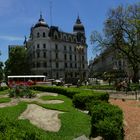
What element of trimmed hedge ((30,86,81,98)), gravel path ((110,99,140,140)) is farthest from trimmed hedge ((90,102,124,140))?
Answer: trimmed hedge ((30,86,81,98))

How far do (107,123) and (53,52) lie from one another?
10156 centimetres

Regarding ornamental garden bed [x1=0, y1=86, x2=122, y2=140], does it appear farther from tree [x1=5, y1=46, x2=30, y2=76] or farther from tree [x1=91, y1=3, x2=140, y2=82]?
tree [x1=5, y1=46, x2=30, y2=76]

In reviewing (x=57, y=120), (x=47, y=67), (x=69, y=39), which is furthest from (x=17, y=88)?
(x=69, y=39)

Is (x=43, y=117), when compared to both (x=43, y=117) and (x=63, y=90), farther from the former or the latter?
(x=63, y=90)

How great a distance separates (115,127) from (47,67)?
99.3m

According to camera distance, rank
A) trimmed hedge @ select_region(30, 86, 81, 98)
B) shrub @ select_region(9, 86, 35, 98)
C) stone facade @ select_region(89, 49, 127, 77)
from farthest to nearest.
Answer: stone facade @ select_region(89, 49, 127, 77)
shrub @ select_region(9, 86, 35, 98)
trimmed hedge @ select_region(30, 86, 81, 98)

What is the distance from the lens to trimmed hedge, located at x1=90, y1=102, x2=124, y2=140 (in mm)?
12523

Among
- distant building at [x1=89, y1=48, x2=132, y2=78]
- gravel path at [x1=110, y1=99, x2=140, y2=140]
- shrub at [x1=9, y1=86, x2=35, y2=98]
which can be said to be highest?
distant building at [x1=89, y1=48, x2=132, y2=78]

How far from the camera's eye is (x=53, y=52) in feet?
374

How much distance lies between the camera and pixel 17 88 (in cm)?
2997

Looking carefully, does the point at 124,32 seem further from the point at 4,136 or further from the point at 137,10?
the point at 4,136

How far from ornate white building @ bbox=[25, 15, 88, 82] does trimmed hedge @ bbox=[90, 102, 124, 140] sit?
90.6 metres

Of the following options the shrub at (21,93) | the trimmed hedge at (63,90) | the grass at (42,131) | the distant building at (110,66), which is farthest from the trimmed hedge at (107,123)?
the distant building at (110,66)

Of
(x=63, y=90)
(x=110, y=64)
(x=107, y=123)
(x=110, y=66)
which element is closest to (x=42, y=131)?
(x=107, y=123)
